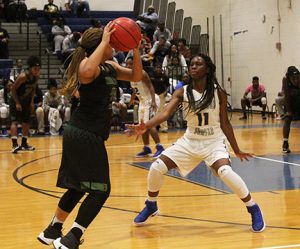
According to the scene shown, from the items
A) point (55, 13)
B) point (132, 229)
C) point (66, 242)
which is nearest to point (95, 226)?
point (132, 229)

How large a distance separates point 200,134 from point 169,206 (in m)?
1.34

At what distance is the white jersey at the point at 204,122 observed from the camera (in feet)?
20.6

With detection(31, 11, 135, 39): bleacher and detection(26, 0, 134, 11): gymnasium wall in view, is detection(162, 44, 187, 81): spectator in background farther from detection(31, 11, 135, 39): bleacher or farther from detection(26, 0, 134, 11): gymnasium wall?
detection(26, 0, 134, 11): gymnasium wall

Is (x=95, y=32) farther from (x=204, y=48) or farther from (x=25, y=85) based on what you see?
(x=204, y=48)

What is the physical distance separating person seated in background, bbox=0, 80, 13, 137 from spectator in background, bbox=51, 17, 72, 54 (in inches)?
154

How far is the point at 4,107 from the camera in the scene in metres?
17.3

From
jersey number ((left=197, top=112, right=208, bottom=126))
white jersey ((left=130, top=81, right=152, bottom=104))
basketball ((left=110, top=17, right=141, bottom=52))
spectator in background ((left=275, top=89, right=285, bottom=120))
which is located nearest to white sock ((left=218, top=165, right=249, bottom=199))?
jersey number ((left=197, top=112, right=208, bottom=126))

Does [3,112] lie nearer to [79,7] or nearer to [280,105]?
[79,7]

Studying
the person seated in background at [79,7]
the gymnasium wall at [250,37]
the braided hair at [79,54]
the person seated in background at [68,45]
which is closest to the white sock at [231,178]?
the braided hair at [79,54]

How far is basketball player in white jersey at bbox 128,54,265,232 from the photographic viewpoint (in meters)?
6.19

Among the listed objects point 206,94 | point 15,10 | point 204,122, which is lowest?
point 204,122

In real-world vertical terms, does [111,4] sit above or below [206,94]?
above

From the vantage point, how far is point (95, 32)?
5.20 meters

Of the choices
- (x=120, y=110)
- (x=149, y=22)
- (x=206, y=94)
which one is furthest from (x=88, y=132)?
(x=149, y=22)
